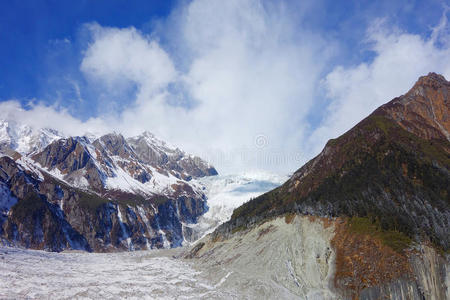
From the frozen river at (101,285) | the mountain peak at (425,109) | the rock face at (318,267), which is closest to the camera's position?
the rock face at (318,267)

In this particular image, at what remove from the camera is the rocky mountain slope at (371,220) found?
2953 inches

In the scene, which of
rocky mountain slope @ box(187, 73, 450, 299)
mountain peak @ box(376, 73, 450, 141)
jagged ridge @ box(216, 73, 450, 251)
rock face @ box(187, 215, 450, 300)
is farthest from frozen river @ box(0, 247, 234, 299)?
mountain peak @ box(376, 73, 450, 141)

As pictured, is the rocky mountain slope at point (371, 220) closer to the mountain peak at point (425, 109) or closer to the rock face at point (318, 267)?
the rock face at point (318, 267)

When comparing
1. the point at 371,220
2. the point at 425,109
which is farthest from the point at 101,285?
the point at 425,109

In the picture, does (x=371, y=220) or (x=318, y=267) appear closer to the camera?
(x=318, y=267)

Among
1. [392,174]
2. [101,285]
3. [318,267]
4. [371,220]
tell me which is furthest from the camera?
[392,174]

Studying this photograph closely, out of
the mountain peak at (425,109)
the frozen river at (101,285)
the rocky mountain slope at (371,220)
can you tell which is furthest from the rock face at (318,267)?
the mountain peak at (425,109)

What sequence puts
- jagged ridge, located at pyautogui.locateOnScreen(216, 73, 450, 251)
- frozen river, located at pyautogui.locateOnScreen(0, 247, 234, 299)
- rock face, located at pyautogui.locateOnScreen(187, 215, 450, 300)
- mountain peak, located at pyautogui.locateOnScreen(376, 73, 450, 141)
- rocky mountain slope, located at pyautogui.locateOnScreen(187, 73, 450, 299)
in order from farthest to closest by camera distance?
mountain peak, located at pyautogui.locateOnScreen(376, 73, 450, 141), jagged ridge, located at pyautogui.locateOnScreen(216, 73, 450, 251), frozen river, located at pyautogui.locateOnScreen(0, 247, 234, 299), rocky mountain slope, located at pyautogui.locateOnScreen(187, 73, 450, 299), rock face, located at pyautogui.locateOnScreen(187, 215, 450, 300)

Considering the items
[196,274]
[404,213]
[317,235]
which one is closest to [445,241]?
[404,213]

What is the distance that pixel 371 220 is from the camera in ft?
300

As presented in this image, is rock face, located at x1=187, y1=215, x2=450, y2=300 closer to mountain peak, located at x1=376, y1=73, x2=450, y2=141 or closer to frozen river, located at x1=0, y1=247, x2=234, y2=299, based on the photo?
frozen river, located at x1=0, y1=247, x2=234, y2=299

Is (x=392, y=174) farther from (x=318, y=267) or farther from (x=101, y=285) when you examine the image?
(x=101, y=285)

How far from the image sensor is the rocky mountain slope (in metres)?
75.0

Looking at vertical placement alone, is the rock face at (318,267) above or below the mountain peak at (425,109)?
below
